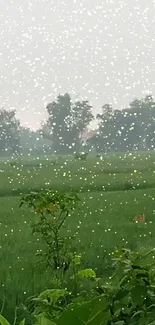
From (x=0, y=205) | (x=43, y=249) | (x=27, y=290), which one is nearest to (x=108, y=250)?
(x=43, y=249)

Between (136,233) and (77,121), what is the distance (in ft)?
258

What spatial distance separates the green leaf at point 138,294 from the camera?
63.2 inches

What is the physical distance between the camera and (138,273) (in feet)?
5.63

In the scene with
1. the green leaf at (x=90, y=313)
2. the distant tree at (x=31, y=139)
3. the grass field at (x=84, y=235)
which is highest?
the distant tree at (x=31, y=139)

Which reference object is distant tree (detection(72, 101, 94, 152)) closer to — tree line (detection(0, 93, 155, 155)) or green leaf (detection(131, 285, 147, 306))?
tree line (detection(0, 93, 155, 155))

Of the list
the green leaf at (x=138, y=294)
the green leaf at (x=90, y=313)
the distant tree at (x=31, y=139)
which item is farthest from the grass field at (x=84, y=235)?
the distant tree at (x=31, y=139)

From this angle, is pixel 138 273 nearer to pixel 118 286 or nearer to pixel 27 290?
pixel 118 286

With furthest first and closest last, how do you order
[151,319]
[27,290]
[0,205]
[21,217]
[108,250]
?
[0,205], [21,217], [108,250], [27,290], [151,319]

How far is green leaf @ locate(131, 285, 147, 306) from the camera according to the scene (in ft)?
5.27

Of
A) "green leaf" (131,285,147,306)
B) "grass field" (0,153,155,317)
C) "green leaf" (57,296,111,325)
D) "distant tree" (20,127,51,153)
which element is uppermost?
Answer: "distant tree" (20,127,51,153)

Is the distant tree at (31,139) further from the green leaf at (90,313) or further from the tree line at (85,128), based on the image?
the green leaf at (90,313)

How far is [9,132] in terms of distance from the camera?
85.9 metres

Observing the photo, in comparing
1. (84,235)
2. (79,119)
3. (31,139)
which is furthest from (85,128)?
(84,235)

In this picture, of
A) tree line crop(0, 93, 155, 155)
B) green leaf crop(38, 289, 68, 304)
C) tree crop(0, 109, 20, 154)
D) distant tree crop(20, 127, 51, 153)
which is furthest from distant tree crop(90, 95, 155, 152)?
green leaf crop(38, 289, 68, 304)
